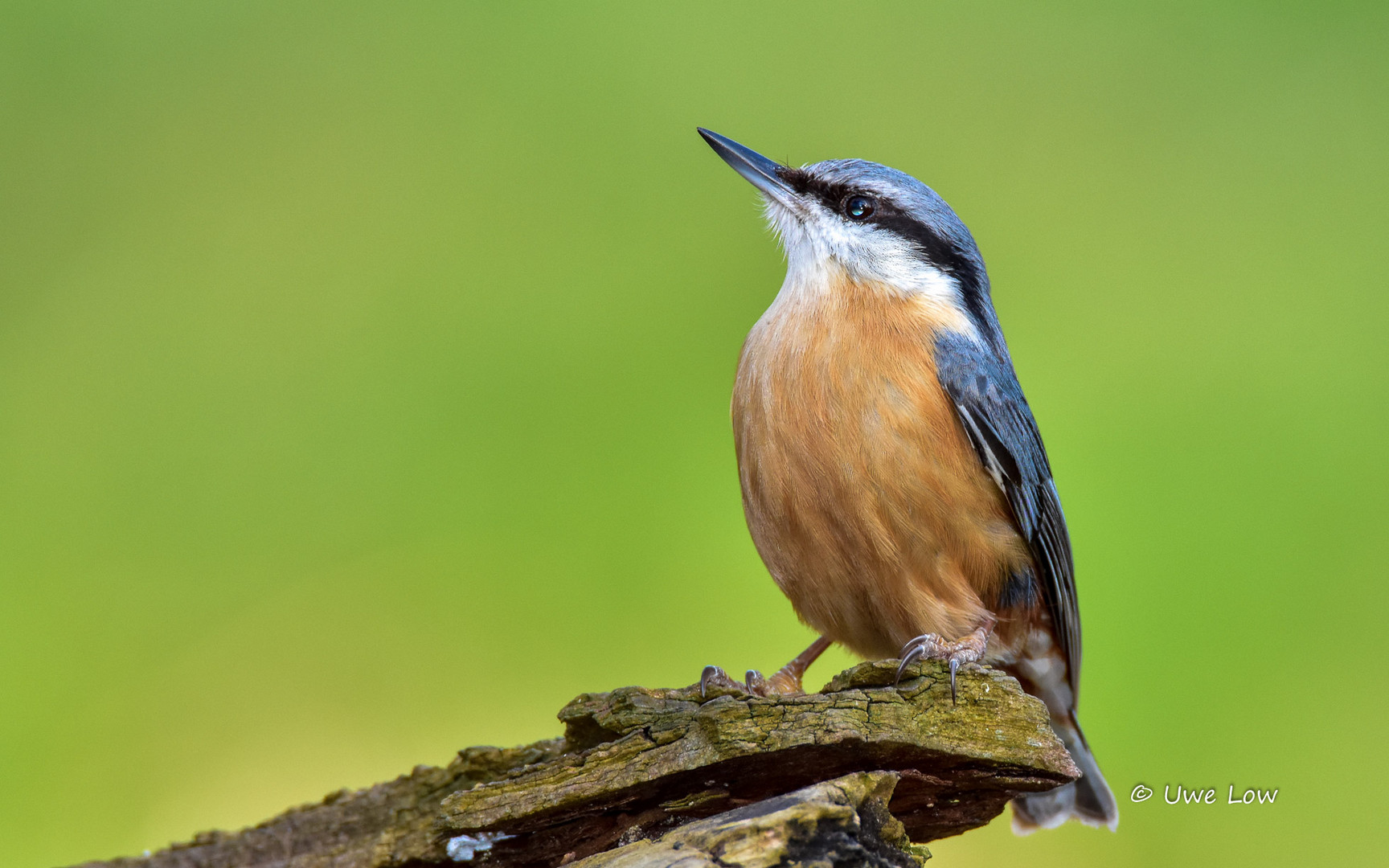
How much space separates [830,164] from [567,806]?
3.13 m

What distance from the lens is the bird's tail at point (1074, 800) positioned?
5.18 m

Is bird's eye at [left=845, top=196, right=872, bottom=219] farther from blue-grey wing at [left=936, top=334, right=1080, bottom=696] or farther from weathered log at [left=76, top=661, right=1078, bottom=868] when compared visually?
weathered log at [left=76, top=661, right=1078, bottom=868]

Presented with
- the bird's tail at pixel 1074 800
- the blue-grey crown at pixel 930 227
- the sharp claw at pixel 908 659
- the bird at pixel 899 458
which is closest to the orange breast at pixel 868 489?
the bird at pixel 899 458

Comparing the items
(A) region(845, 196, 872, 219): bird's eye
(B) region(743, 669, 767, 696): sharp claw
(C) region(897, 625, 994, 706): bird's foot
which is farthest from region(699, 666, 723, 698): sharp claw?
(A) region(845, 196, 872, 219): bird's eye

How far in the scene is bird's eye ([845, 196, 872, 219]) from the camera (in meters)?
5.03

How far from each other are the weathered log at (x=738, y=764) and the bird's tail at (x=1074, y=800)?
152 cm

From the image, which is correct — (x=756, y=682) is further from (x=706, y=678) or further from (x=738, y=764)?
(x=738, y=764)

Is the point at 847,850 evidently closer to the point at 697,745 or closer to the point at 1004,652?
the point at 697,745

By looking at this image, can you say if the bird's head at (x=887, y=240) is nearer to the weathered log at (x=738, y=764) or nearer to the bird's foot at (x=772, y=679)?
the bird's foot at (x=772, y=679)

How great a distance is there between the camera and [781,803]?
9.56 feet

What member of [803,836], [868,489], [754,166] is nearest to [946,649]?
[868,489]

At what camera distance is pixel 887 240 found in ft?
16.3

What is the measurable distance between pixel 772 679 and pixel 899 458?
1.18m

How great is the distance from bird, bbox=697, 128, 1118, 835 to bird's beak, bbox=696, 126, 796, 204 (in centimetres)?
25
